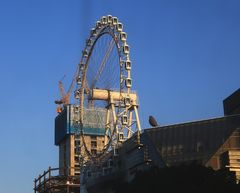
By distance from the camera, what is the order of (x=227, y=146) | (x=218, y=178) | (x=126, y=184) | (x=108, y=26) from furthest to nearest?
(x=108, y=26) < (x=227, y=146) < (x=126, y=184) < (x=218, y=178)

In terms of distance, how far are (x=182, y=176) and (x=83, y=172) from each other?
6355cm

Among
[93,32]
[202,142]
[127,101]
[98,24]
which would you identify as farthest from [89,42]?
[202,142]

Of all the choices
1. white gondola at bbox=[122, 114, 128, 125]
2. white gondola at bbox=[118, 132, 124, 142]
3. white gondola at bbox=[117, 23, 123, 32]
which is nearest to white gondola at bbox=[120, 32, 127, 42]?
white gondola at bbox=[117, 23, 123, 32]

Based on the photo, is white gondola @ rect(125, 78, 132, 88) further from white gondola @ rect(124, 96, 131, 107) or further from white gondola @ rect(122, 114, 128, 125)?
white gondola @ rect(122, 114, 128, 125)

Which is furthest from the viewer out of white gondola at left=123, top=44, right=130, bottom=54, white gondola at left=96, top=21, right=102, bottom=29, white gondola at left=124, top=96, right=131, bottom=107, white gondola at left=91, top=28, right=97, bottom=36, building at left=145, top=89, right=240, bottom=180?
white gondola at left=91, top=28, right=97, bottom=36

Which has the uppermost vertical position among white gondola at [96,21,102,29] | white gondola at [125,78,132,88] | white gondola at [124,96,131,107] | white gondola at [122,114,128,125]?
white gondola at [96,21,102,29]

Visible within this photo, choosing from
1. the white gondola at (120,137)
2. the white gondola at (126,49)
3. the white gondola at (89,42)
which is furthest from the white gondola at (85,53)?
the white gondola at (120,137)

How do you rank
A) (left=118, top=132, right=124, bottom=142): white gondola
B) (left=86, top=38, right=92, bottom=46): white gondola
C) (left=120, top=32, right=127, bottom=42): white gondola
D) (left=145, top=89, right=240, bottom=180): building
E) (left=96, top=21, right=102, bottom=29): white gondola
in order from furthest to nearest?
(left=86, top=38, right=92, bottom=46): white gondola → (left=96, top=21, right=102, bottom=29): white gondola → (left=120, top=32, right=127, bottom=42): white gondola → (left=118, top=132, right=124, bottom=142): white gondola → (left=145, top=89, right=240, bottom=180): building

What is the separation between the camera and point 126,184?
84688mm

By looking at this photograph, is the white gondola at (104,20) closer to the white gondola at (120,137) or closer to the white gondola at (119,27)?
the white gondola at (119,27)

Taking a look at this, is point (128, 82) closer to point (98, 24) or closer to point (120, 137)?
point (120, 137)

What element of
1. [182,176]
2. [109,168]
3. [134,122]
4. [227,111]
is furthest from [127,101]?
[182,176]

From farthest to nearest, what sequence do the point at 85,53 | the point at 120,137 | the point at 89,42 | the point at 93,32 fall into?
the point at 85,53 → the point at 89,42 → the point at 93,32 → the point at 120,137

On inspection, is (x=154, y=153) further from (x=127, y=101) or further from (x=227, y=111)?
(x=227, y=111)
